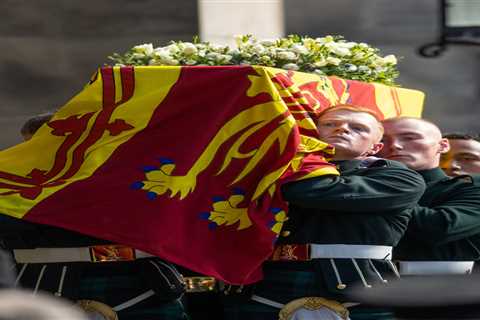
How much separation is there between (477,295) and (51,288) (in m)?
1.47

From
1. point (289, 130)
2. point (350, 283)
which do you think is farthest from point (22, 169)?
point (350, 283)

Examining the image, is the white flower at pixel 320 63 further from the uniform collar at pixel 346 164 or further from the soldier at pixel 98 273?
the soldier at pixel 98 273

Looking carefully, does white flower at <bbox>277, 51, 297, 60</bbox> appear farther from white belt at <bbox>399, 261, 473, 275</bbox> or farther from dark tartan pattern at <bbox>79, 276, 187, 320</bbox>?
dark tartan pattern at <bbox>79, 276, 187, 320</bbox>

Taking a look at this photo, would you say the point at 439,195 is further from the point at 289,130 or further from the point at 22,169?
the point at 22,169

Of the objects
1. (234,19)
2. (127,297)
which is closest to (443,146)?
(127,297)

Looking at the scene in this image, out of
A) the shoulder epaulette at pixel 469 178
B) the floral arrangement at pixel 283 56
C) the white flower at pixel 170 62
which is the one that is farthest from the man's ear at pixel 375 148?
the white flower at pixel 170 62

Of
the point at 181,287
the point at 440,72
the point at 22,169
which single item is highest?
the point at 22,169

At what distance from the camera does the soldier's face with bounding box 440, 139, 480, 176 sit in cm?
434

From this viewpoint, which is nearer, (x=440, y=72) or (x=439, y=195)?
(x=439, y=195)

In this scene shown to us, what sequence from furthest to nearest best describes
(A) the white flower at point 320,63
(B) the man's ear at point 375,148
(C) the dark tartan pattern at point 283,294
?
(A) the white flower at point 320,63 → (B) the man's ear at point 375,148 → (C) the dark tartan pattern at point 283,294

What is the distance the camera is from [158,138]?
148 inches

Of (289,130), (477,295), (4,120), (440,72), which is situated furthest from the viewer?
(440,72)

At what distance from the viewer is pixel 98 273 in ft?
12.3

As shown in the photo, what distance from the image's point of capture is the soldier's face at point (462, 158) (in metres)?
4.34
